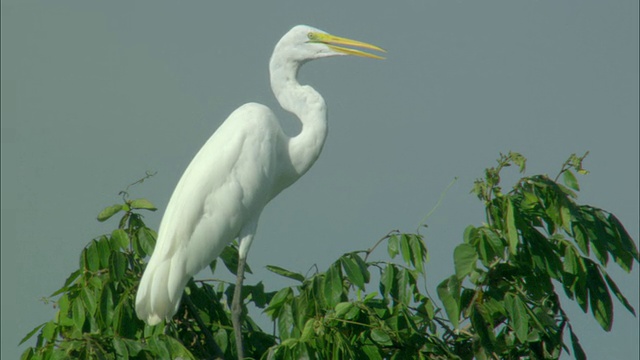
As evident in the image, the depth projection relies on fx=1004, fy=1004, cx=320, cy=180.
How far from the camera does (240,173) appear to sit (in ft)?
17.6

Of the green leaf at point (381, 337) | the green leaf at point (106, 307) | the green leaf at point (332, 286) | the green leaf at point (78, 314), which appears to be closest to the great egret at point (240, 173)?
the green leaf at point (106, 307)

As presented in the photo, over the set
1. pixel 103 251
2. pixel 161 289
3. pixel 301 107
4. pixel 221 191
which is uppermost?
pixel 301 107

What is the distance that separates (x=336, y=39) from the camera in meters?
5.78

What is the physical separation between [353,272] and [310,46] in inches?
79.6

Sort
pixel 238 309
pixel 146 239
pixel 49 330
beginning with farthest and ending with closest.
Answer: pixel 238 309, pixel 146 239, pixel 49 330

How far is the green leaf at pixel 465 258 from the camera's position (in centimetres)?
395

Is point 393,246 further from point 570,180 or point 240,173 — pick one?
point 240,173

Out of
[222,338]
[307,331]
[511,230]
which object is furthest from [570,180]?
[222,338]

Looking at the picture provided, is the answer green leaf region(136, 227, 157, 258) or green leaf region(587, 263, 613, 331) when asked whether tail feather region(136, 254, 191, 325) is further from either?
green leaf region(587, 263, 613, 331)

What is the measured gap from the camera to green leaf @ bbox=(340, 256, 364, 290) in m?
4.00

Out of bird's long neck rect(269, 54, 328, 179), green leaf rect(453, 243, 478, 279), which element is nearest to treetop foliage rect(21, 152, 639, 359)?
green leaf rect(453, 243, 478, 279)

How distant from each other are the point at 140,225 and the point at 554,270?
1.93 meters

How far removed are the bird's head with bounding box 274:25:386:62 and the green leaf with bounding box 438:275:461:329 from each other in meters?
2.09

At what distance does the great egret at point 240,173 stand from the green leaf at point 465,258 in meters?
1.32
